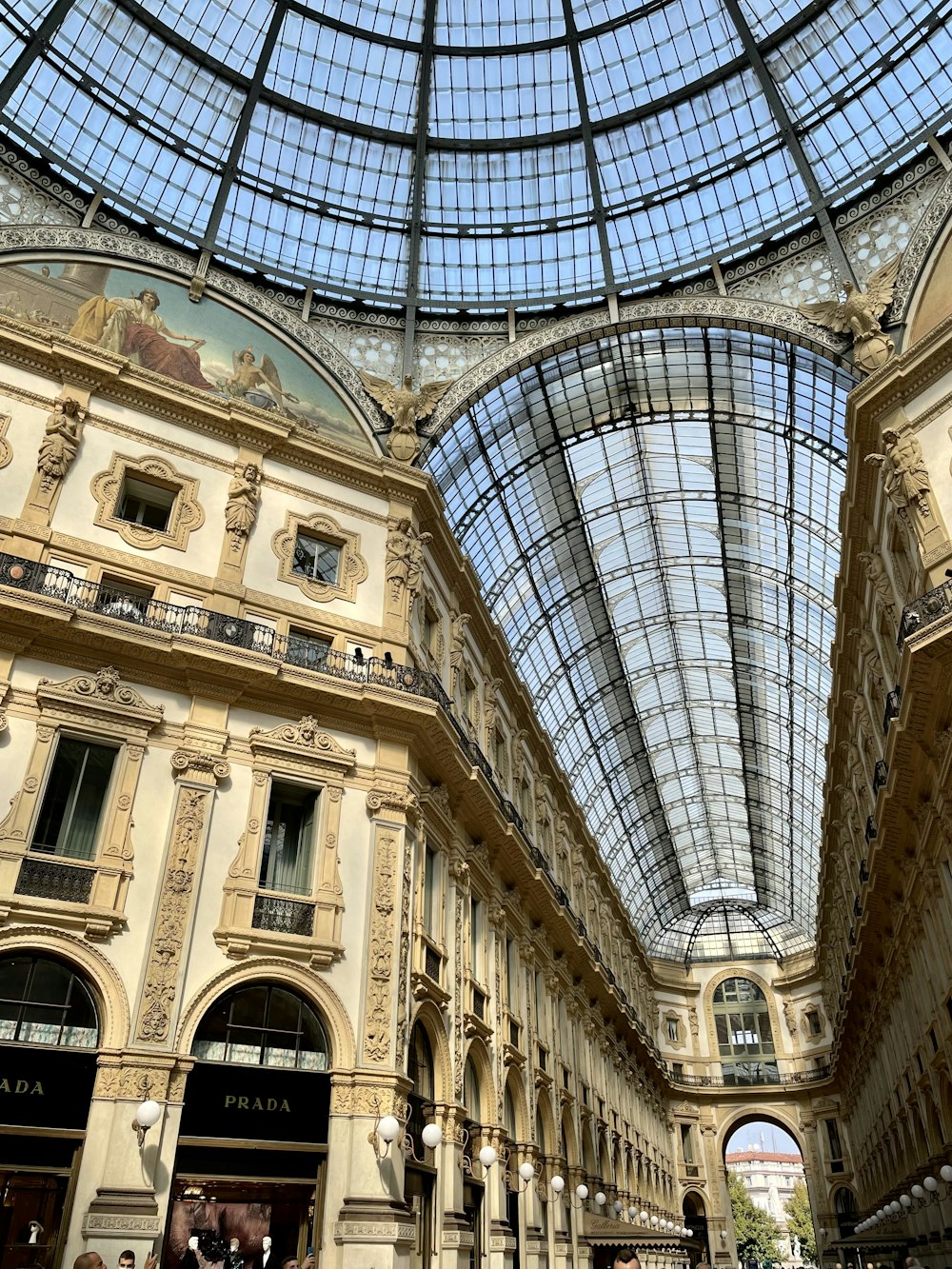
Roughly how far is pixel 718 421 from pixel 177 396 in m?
21.6

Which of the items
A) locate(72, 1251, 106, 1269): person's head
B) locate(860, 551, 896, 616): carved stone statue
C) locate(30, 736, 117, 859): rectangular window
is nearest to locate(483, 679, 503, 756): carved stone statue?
locate(860, 551, 896, 616): carved stone statue

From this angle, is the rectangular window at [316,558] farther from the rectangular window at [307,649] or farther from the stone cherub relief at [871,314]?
the stone cherub relief at [871,314]

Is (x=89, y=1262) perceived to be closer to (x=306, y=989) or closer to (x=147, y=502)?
(x=306, y=989)

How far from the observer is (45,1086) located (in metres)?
15.5

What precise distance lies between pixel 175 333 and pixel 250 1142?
19096mm

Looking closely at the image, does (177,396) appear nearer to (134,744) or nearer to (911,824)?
(134,744)

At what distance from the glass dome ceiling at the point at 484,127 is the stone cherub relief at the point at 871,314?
3.35 metres

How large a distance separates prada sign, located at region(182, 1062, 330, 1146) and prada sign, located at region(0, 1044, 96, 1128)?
1.72 metres

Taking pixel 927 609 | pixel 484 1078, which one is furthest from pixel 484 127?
pixel 484 1078

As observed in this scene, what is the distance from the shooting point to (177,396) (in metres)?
22.3

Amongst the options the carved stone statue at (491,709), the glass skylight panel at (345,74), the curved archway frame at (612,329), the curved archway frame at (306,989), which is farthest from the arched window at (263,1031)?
the glass skylight panel at (345,74)

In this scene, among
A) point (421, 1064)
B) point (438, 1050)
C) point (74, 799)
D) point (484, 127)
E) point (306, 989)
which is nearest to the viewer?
point (74, 799)

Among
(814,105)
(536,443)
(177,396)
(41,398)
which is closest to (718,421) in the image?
(536,443)

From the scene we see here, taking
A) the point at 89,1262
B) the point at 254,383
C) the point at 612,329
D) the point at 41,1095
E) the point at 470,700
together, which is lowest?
the point at 89,1262
